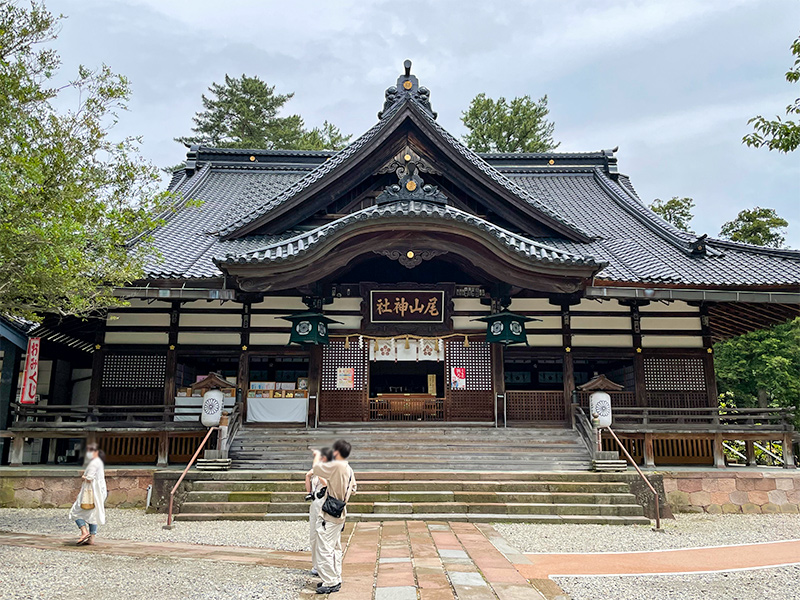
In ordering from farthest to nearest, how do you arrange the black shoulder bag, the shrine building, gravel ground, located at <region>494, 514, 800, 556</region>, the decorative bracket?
the decorative bracket
the shrine building
gravel ground, located at <region>494, 514, 800, 556</region>
the black shoulder bag

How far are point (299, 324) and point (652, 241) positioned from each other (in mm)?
9847

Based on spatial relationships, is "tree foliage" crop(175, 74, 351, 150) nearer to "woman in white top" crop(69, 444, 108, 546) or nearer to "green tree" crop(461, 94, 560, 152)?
"green tree" crop(461, 94, 560, 152)

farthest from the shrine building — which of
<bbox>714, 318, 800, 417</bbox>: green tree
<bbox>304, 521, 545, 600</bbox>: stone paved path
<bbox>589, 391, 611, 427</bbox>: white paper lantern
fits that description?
<bbox>714, 318, 800, 417</bbox>: green tree

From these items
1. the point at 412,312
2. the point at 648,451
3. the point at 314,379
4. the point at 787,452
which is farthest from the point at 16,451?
the point at 787,452

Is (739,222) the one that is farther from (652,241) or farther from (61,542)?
(61,542)

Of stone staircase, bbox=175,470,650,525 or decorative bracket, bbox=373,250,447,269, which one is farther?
decorative bracket, bbox=373,250,447,269

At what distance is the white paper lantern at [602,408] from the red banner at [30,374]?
39.6ft

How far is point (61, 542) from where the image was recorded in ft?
26.0

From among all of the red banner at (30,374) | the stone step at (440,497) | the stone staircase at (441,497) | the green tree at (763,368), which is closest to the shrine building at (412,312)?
the red banner at (30,374)

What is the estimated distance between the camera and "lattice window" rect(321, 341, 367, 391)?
1429cm

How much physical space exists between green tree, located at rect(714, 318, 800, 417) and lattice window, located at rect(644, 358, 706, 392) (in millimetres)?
13978

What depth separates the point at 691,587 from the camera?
6.43 meters

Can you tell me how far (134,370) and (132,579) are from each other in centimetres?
885

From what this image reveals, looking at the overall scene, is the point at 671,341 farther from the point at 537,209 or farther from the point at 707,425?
the point at 537,209
